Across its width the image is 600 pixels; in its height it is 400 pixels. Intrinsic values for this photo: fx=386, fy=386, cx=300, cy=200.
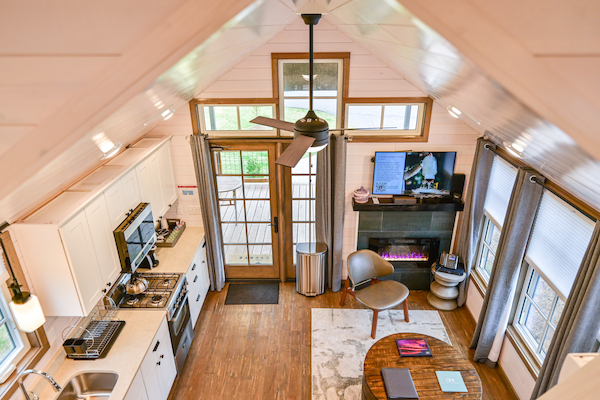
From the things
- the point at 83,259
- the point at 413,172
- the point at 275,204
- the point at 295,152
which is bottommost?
the point at 275,204

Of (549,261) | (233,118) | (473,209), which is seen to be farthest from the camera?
(233,118)

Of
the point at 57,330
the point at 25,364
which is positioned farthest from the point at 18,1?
the point at 57,330

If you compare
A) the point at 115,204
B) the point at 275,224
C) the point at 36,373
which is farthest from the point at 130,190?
the point at 275,224

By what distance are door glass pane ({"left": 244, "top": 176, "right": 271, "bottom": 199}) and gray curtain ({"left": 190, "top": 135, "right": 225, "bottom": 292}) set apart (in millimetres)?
444

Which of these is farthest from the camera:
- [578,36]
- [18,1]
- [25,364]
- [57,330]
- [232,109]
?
[232,109]

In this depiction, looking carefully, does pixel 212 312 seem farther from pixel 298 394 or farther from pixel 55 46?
pixel 55 46

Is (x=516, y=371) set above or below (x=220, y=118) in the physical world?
below

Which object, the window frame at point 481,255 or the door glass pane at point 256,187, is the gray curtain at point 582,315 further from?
the door glass pane at point 256,187

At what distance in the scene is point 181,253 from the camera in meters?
4.73

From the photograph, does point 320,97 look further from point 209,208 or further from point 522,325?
point 522,325

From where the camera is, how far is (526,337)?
3768 millimetres

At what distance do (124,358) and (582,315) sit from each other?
353 cm

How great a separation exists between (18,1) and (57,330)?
323 cm

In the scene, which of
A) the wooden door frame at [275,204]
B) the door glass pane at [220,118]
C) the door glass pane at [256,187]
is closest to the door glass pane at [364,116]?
the wooden door frame at [275,204]
